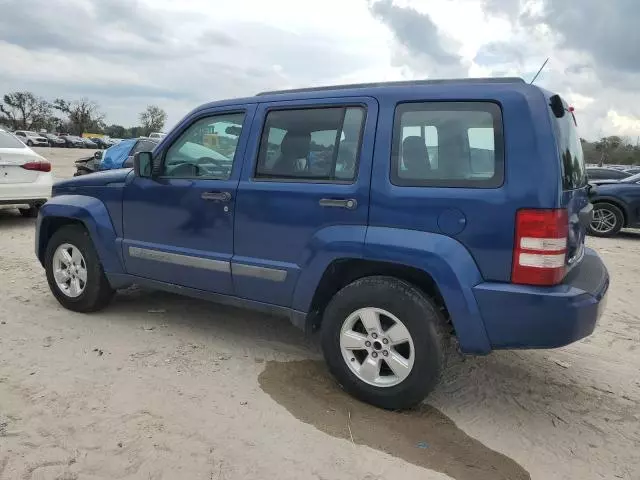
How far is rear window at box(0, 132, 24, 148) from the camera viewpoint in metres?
8.38

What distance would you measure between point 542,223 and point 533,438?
123cm

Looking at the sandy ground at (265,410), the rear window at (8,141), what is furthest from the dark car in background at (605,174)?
the rear window at (8,141)

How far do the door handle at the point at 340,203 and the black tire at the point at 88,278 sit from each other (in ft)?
7.57

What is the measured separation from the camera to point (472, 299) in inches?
111

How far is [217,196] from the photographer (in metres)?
3.71

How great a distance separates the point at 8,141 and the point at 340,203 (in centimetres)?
749

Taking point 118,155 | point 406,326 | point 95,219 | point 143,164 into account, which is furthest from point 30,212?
point 406,326

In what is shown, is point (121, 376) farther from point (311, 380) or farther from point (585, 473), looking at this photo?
point (585, 473)

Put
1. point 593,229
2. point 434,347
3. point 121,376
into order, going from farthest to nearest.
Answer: point 593,229 < point 121,376 < point 434,347

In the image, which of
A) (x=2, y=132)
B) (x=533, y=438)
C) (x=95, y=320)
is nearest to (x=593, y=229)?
(x=533, y=438)

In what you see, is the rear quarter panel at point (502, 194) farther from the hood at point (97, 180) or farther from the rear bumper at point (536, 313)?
the hood at point (97, 180)

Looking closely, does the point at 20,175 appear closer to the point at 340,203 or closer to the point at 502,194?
the point at 340,203

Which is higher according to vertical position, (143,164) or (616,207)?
(143,164)

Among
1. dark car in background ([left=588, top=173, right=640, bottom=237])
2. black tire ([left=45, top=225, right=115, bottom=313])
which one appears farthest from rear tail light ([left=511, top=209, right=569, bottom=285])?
dark car in background ([left=588, top=173, right=640, bottom=237])
